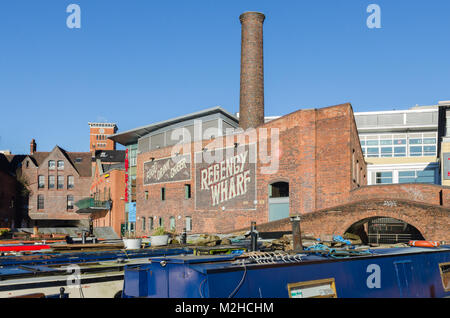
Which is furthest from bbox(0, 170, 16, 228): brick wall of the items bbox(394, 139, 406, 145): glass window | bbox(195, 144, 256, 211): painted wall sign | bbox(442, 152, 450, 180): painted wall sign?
bbox(442, 152, 450, 180): painted wall sign

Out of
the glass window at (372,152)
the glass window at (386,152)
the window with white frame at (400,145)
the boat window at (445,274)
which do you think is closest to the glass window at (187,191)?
the window with white frame at (400,145)

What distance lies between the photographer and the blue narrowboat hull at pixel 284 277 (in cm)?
620

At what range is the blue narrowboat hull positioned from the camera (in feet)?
20.3

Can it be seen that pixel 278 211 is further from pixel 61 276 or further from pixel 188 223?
pixel 61 276

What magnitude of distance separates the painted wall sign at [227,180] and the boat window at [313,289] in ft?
69.5

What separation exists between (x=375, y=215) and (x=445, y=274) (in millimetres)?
11427

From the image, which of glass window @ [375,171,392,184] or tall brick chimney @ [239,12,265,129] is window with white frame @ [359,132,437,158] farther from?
tall brick chimney @ [239,12,265,129]

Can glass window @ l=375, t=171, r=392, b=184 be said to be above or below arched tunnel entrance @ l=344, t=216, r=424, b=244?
above

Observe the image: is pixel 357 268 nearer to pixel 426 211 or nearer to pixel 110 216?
pixel 426 211

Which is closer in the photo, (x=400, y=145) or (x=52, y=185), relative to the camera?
(x=400, y=145)

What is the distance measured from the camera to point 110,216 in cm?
4491

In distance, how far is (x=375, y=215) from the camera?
20859 mm

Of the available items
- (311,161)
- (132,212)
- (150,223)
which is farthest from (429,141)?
(132,212)

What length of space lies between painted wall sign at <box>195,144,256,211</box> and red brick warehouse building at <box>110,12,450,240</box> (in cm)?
7
